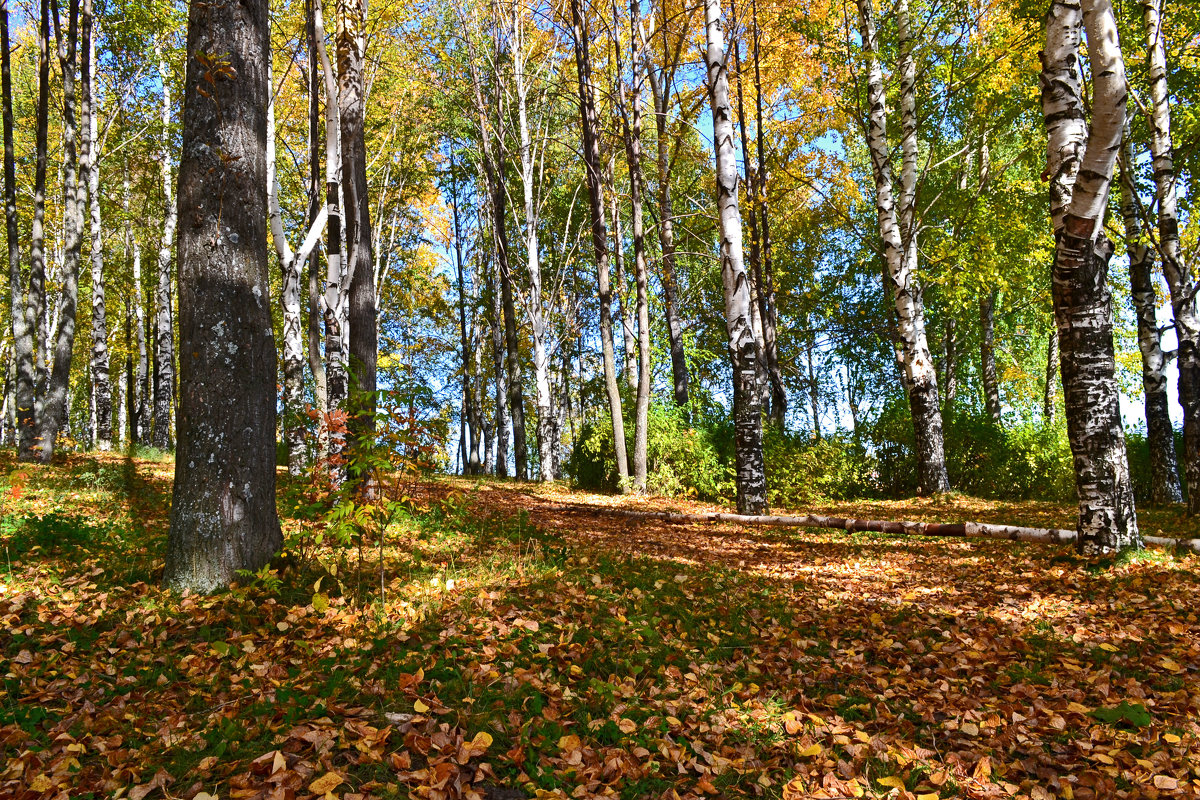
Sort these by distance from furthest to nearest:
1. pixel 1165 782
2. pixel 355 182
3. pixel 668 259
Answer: pixel 668 259, pixel 355 182, pixel 1165 782

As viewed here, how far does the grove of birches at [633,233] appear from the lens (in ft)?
16.3


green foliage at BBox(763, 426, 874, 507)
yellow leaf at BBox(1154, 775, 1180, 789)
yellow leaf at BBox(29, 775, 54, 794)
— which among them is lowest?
yellow leaf at BBox(1154, 775, 1180, 789)

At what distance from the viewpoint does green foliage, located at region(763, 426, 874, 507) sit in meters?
13.3

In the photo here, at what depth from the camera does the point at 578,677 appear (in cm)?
396

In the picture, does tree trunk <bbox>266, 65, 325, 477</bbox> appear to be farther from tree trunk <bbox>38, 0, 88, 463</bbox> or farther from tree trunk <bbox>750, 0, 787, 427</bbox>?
tree trunk <bbox>750, 0, 787, 427</bbox>

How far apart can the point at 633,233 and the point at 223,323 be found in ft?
37.7

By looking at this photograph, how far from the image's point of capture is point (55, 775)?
267 centimetres

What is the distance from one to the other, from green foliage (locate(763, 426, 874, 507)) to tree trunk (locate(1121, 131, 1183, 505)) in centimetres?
500

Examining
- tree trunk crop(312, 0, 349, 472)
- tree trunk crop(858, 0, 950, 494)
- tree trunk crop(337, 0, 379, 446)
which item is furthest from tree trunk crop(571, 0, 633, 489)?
tree trunk crop(312, 0, 349, 472)

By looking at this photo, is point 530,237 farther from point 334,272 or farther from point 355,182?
point 334,272

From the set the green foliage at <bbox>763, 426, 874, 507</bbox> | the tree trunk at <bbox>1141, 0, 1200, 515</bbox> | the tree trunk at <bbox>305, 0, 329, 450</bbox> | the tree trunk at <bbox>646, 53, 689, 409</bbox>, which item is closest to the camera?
the tree trunk at <bbox>1141, 0, 1200, 515</bbox>

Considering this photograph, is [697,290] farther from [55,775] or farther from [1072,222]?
[55,775]

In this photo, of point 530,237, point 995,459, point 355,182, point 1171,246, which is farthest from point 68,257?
point 995,459

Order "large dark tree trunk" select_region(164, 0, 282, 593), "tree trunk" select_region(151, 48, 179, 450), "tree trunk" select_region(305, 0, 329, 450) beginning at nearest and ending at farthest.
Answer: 1. "large dark tree trunk" select_region(164, 0, 282, 593)
2. "tree trunk" select_region(305, 0, 329, 450)
3. "tree trunk" select_region(151, 48, 179, 450)
